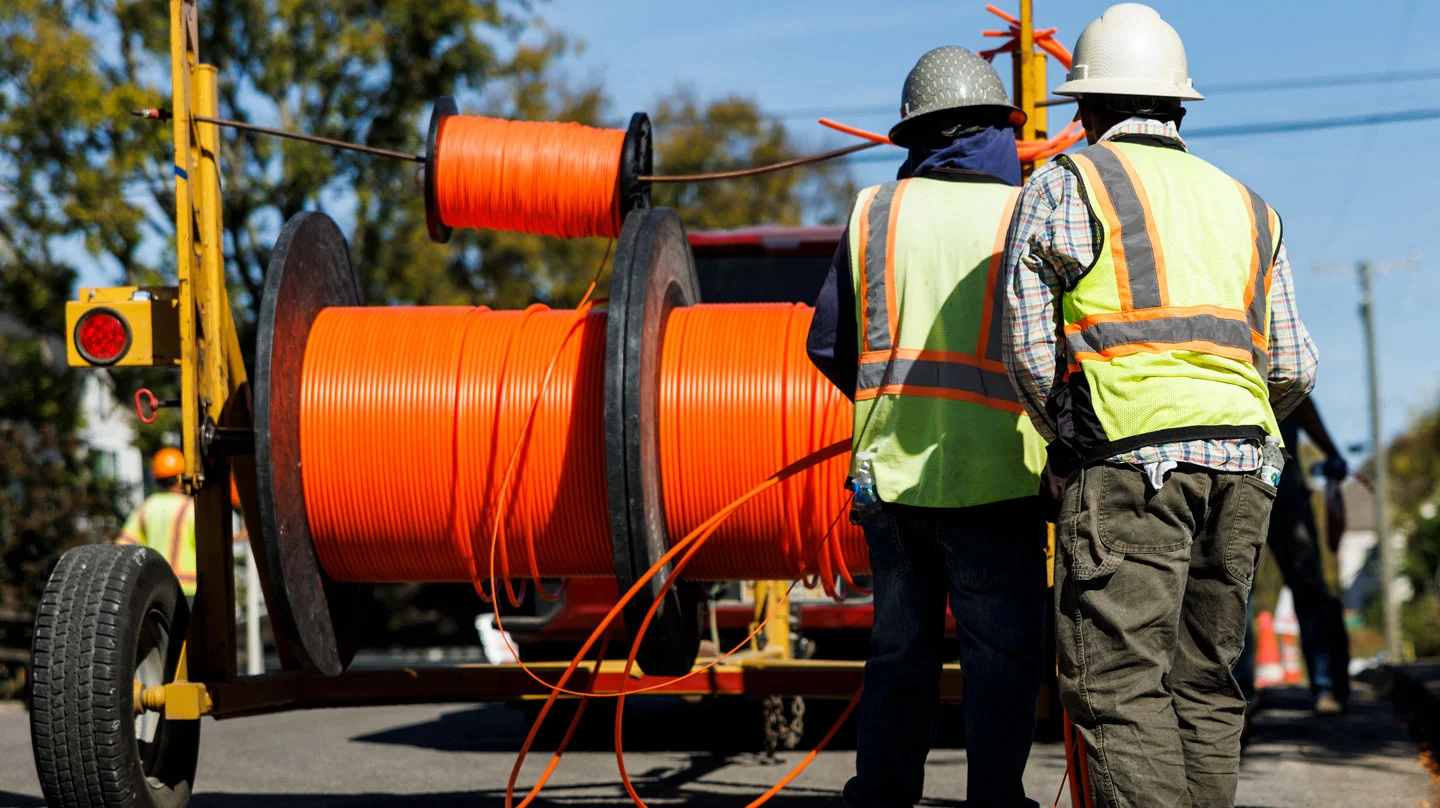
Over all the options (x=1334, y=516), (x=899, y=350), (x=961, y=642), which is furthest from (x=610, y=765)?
(x=1334, y=516)

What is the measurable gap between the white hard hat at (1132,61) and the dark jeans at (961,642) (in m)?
1.00

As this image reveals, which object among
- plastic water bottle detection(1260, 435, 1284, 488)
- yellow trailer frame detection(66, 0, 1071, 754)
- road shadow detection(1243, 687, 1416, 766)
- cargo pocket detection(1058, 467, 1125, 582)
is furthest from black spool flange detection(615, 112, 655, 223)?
road shadow detection(1243, 687, 1416, 766)

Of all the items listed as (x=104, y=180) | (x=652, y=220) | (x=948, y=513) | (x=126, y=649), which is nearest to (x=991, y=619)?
(x=948, y=513)

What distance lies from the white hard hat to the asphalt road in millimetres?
3066

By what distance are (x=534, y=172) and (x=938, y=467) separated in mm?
2585

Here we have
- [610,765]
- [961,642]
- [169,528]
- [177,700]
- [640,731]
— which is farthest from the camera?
[169,528]

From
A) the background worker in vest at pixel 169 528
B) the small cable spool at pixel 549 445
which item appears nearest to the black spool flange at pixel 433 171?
the small cable spool at pixel 549 445

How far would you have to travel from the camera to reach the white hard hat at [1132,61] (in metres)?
3.68

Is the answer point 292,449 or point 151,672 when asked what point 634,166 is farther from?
point 151,672

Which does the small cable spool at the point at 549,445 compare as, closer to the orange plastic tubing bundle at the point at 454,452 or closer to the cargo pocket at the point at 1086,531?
the orange plastic tubing bundle at the point at 454,452

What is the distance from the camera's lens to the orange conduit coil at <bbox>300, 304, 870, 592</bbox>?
17.1 ft

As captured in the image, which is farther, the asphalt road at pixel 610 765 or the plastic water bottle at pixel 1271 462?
the asphalt road at pixel 610 765

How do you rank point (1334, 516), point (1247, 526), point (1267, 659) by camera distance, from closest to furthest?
point (1247, 526) < point (1334, 516) < point (1267, 659)

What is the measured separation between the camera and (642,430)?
15.6 feet
